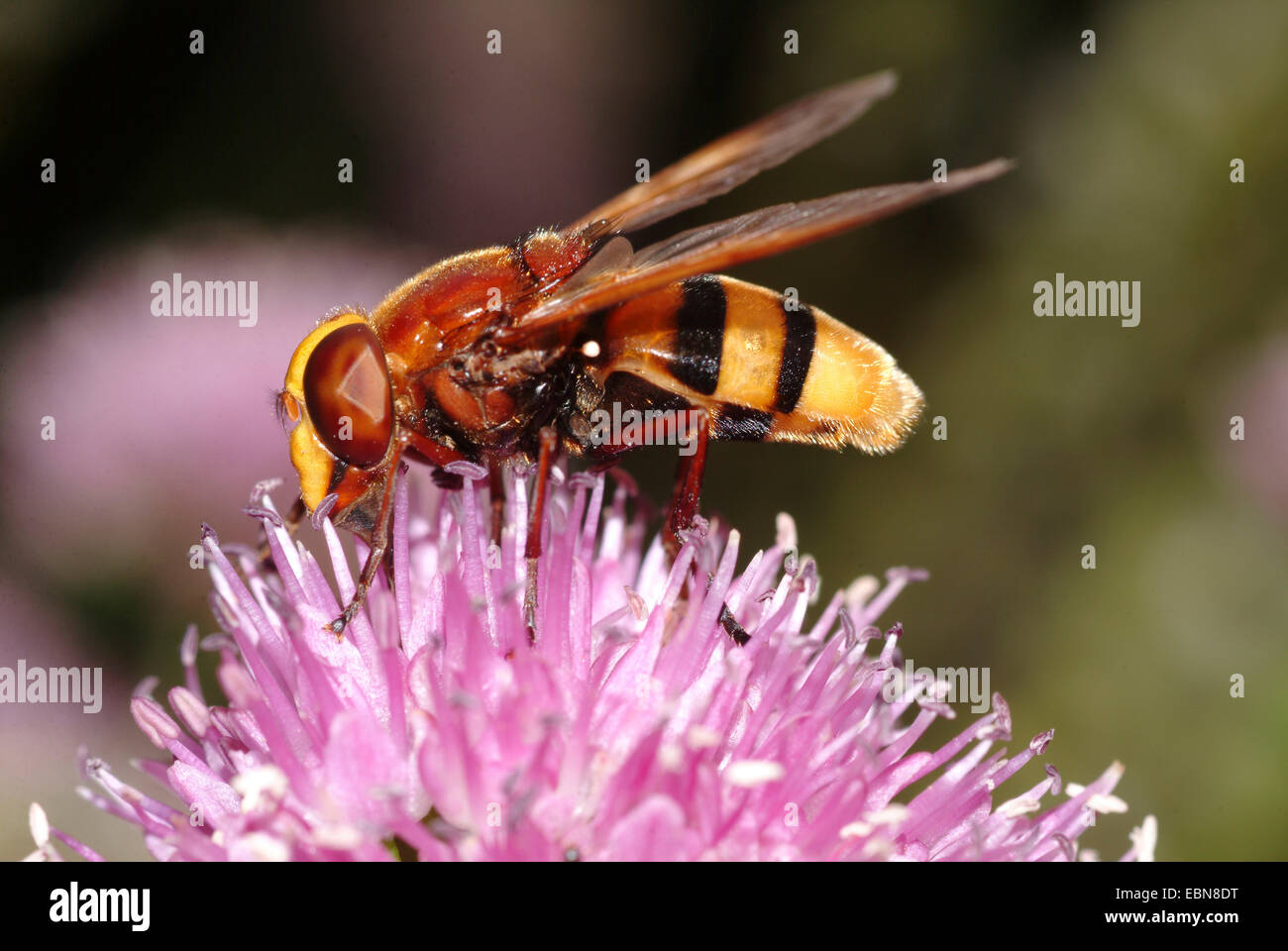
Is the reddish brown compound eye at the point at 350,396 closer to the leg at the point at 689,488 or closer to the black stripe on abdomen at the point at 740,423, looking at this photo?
the leg at the point at 689,488

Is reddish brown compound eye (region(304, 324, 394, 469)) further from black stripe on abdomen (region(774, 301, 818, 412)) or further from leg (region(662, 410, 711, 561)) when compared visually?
black stripe on abdomen (region(774, 301, 818, 412))

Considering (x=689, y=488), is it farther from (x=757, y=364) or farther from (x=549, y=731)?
(x=549, y=731)

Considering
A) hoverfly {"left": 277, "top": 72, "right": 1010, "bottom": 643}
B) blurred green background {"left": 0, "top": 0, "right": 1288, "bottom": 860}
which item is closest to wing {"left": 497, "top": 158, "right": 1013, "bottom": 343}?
hoverfly {"left": 277, "top": 72, "right": 1010, "bottom": 643}

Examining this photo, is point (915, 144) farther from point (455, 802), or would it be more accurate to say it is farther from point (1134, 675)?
point (455, 802)

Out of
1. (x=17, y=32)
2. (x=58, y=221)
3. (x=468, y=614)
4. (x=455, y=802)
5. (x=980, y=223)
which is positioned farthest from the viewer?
(x=980, y=223)

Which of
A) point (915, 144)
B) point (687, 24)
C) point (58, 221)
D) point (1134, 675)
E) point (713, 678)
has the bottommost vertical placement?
point (1134, 675)
